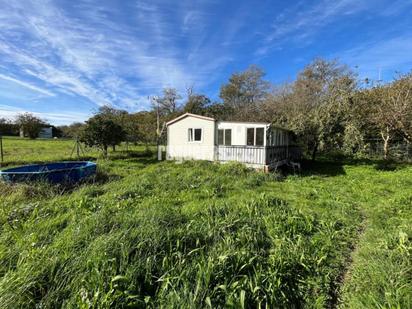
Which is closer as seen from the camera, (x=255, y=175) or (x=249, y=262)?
(x=249, y=262)

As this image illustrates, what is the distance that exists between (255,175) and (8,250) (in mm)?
8836

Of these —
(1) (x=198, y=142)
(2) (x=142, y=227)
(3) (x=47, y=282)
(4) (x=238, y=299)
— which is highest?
(1) (x=198, y=142)

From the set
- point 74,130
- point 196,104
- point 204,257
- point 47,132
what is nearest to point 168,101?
point 196,104

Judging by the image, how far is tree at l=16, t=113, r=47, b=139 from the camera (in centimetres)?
4556

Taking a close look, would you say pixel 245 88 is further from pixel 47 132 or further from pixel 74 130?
pixel 47 132

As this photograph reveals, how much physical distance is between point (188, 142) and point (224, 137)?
2.66m

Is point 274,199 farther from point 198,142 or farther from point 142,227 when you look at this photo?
point 198,142

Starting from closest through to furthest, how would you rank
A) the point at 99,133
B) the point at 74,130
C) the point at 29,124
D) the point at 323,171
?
the point at 323,171 < the point at 99,133 < the point at 74,130 < the point at 29,124

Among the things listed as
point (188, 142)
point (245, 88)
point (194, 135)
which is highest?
point (245, 88)

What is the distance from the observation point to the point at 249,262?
3230mm

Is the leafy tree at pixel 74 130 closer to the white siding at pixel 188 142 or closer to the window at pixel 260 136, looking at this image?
the white siding at pixel 188 142

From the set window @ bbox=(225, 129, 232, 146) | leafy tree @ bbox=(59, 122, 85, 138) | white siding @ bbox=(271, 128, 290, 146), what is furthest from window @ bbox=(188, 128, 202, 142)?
leafy tree @ bbox=(59, 122, 85, 138)

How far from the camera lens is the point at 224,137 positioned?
1391 centimetres

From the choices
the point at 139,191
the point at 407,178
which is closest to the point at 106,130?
the point at 139,191
